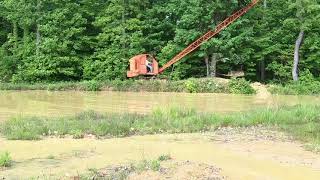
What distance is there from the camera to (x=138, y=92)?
3011 centimetres

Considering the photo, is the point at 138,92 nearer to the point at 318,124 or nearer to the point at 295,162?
the point at 318,124

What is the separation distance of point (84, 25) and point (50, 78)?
15.4 ft

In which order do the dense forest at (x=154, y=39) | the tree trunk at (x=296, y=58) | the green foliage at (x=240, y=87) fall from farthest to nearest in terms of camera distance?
the dense forest at (x=154, y=39) < the tree trunk at (x=296, y=58) < the green foliage at (x=240, y=87)

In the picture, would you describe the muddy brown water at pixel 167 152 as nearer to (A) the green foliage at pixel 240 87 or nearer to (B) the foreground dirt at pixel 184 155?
(B) the foreground dirt at pixel 184 155

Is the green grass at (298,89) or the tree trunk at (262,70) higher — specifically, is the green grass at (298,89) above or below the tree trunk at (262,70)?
below

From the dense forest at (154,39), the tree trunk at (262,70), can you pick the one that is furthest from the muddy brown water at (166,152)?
the tree trunk at (262,70)

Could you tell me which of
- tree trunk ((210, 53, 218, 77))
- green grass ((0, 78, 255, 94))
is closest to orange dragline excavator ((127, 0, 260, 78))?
green grass ((0, 78, 255, 94))

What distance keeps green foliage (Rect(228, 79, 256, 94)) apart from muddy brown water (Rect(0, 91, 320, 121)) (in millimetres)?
979

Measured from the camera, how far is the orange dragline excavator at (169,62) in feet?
106

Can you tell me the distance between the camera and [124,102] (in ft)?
78.0

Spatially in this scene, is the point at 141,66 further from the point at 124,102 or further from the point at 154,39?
the point at 124,102

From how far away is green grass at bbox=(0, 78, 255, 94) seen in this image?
2968cm

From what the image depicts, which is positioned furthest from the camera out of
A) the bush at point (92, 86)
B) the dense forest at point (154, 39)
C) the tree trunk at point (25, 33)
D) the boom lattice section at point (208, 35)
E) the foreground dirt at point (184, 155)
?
the tree trunk at point (25, 33)

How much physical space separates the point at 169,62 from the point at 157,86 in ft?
10.5
